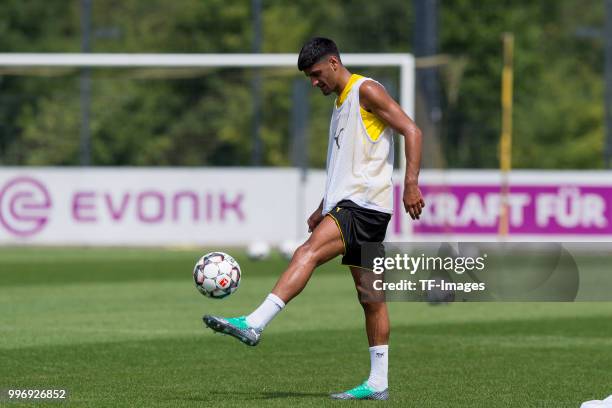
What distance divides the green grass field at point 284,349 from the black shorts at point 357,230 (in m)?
0.93

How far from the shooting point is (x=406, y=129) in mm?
8719

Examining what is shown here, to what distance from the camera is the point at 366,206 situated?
884 cm

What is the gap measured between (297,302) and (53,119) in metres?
15.6

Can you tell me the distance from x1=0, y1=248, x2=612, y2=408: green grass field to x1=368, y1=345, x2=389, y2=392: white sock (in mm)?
124

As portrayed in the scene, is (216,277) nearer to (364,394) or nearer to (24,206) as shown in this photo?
(364,394)

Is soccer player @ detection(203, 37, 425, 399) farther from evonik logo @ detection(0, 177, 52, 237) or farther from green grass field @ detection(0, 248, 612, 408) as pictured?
evonik logo @ detection(0, 177, 52, 237)

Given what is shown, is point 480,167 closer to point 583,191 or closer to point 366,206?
point 583,191

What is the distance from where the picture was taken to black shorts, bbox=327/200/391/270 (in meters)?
8.77

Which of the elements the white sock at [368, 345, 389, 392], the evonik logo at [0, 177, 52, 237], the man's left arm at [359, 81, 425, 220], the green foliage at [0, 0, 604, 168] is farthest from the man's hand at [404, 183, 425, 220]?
the green foliage at [0, 0, 604, 168]

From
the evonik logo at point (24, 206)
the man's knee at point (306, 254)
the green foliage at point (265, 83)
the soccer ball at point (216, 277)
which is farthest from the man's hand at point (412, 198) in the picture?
the green foliage at point (265, 83)

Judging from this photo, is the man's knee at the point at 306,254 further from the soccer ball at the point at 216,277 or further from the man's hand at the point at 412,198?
the soccer ball at the point at 216,277

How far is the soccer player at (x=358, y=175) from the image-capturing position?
28.6ft

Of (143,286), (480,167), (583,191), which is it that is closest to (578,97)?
(480,167)

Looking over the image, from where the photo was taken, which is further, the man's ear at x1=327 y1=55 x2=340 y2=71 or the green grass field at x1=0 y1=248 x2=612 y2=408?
the green grass field at x1=0 y1=248 x2=612 y2=408
